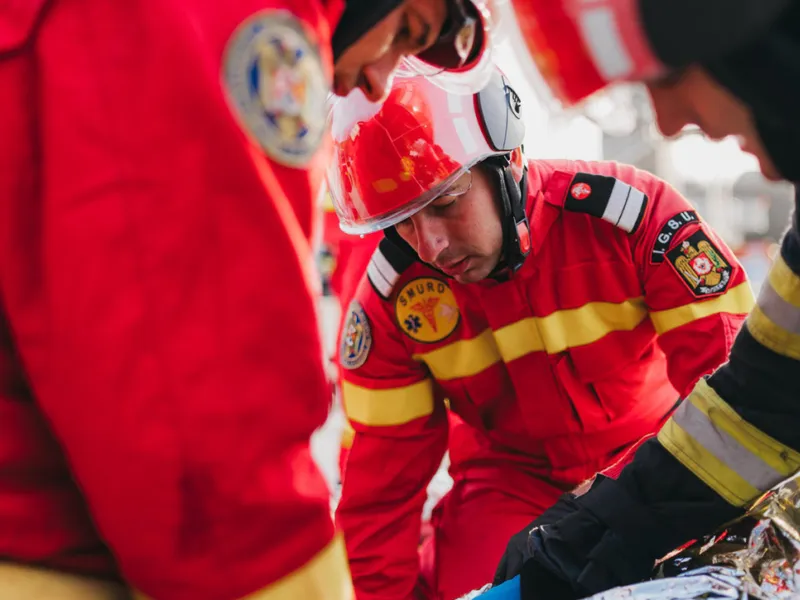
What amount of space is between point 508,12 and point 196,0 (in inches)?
12.5

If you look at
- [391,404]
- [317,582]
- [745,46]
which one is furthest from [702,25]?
[391,404]

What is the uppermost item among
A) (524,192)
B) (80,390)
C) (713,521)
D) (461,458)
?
(80,390)

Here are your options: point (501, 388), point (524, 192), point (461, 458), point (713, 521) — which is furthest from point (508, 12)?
point (461, 458)

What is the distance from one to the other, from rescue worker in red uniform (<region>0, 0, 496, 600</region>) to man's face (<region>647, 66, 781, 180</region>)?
34 cm

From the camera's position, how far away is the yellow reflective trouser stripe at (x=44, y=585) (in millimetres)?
644

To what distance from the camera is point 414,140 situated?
1.50 metres

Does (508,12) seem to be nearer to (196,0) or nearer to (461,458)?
(196,0)

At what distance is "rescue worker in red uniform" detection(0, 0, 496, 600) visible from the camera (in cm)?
58

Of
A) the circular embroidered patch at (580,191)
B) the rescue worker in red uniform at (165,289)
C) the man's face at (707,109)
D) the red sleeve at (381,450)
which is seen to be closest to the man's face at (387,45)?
the rescue worker in red uniform at (165,289)

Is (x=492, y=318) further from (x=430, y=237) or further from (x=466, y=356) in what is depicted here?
(x=430, y=237)

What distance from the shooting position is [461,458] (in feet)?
6.64

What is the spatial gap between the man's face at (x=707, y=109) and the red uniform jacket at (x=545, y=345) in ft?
2.71

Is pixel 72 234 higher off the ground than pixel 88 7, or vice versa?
pixel 88 7

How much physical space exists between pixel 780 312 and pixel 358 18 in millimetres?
616
